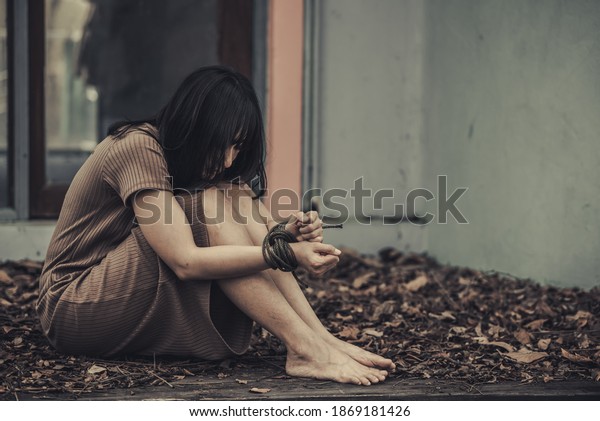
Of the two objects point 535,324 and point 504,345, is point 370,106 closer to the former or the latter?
point 535,324

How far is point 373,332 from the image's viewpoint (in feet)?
11.6

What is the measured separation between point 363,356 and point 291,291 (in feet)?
1.11

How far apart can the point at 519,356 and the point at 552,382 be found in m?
0.31

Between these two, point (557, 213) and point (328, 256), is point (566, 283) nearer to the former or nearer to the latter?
point (557, 213)

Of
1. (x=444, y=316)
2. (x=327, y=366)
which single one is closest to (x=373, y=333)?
(x=444, y=316)

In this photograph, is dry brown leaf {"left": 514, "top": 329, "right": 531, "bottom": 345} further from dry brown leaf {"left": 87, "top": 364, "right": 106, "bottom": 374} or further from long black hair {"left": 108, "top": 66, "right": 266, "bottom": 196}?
dry brown leaf {"left": 87, "top": 364, "right": 106, "bottom": 374}

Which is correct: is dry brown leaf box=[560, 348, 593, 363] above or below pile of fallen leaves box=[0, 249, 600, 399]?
above

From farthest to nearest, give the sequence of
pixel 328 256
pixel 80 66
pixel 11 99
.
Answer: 1. pixel 80 66
2. pixel 11 99
3. pixel 328 256

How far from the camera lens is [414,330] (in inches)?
141

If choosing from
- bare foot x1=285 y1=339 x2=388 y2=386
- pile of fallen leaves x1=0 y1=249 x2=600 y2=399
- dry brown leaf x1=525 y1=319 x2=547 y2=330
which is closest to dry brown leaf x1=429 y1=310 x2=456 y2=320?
pile of fallen leaves x1=0 y1=249 x2=600 y2=399

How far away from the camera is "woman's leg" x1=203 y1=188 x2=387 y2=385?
2795mm

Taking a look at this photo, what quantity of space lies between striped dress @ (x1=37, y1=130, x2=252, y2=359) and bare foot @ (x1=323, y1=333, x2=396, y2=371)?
31cm
